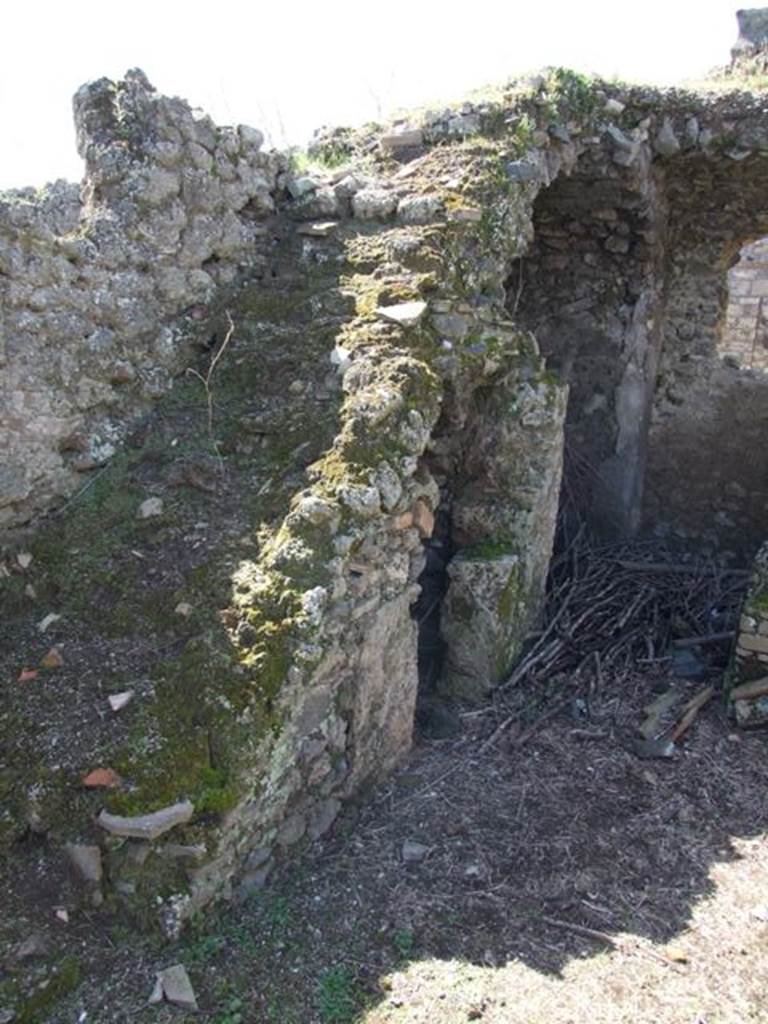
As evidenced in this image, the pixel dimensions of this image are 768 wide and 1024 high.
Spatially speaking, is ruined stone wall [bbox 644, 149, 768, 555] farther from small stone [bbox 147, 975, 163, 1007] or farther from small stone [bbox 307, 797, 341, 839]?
small stone [bbox 147, 975, 163, 1007]

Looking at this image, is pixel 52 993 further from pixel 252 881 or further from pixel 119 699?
pixel 119 699

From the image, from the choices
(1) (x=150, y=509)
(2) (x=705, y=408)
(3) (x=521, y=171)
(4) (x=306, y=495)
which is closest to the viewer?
(4) (x=306, y=495)

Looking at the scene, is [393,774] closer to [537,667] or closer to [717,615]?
[537,667]

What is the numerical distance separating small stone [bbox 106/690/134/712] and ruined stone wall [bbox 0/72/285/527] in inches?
37.0

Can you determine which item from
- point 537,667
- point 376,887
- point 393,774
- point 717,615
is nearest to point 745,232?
point 717,615

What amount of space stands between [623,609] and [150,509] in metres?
3.15

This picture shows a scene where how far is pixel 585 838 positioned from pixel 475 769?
1.92 feet

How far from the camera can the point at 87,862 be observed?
110 inches

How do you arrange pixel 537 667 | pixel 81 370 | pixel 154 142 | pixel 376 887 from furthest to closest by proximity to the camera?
1. pixel 537 667
2. pixel 154 142
3. pixel 81 370
4. pixel 376 887

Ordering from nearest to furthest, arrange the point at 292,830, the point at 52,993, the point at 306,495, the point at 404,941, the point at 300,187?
the point at 52,993
the point at 404,941
the point at 292,830
the point at 306,495
the point at 300,187

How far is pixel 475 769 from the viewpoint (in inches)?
160

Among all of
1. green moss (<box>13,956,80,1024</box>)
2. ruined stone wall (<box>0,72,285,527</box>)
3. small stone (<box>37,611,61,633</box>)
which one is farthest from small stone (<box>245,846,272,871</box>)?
ruined stone wall (<box>0,72,285,527</box>)

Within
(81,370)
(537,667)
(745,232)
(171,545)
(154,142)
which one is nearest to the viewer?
(171,545)

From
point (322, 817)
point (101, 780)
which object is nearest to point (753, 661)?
point (322, 817)
